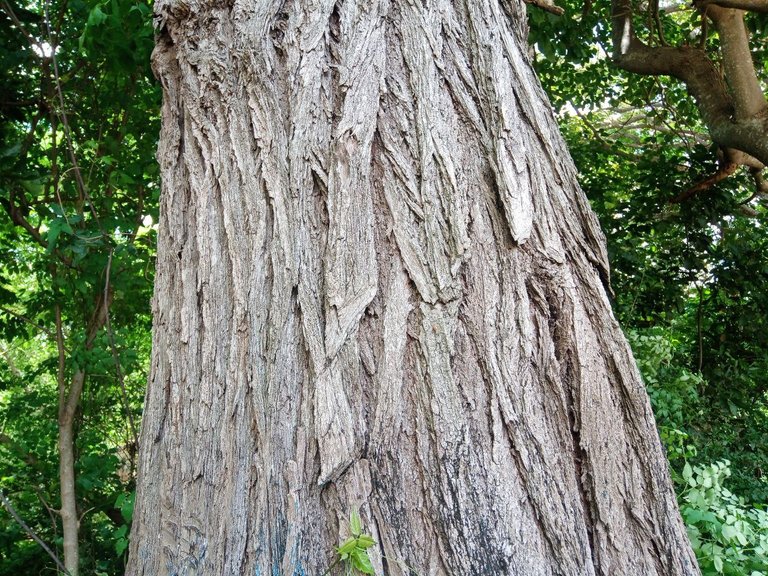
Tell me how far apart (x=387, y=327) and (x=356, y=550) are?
0.42m

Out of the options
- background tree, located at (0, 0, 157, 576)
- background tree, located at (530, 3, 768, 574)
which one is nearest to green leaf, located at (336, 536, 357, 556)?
background tree, located at (0, 0, 157, 576)

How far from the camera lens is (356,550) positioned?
112 cm

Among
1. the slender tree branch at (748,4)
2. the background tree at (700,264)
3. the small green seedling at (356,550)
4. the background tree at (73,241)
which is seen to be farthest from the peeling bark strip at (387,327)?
the slender tree branch at (748,4)

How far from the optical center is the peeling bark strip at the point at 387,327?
1199 mm

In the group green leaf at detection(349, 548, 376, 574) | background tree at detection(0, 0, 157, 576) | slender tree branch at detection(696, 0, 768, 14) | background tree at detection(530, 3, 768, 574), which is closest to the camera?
green leaf at detection(349, 548, 376, 574)

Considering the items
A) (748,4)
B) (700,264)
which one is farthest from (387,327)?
(700,264)

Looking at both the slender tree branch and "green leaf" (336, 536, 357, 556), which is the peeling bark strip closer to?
"green leaf" (336, 536, 357, 556)

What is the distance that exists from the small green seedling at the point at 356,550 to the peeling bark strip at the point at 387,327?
3 cm

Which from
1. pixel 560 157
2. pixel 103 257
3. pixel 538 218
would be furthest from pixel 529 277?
pixel 103 257

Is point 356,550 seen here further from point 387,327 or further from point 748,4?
point 748,4

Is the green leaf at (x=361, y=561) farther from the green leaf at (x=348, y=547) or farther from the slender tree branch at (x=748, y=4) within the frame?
the slender tree branch at (x=748, y=4)

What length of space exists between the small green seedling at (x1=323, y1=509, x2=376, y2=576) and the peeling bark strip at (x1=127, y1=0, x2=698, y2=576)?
1.3 inches

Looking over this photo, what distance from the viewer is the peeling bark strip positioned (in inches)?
47.2

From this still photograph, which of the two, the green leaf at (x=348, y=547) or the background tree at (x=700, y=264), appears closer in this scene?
the green leaf at (x=348, y=547)
